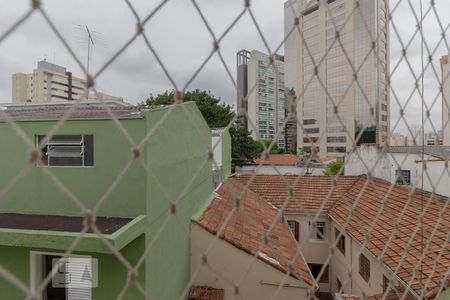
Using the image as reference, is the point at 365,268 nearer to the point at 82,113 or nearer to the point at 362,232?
the point at 362,232

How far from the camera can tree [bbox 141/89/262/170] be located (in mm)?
8922

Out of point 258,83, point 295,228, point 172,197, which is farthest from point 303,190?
point 258,83

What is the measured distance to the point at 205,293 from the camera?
9.39 ft

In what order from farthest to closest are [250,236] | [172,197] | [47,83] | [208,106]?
1. [208,106]
2. [47,83]
3. [250,236]
4. [172,197]

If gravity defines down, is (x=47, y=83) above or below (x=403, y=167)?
above

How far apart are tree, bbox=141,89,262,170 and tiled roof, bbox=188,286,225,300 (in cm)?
569

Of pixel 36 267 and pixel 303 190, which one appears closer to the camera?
pixel 36 267

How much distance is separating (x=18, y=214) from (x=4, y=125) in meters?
0.68

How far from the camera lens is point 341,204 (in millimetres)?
5000

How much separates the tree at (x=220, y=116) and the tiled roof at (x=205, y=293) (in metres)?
5.69

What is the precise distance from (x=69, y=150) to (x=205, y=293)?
5.63 feet

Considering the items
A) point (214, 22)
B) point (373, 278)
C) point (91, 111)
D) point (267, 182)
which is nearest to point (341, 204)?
point (267, 182)

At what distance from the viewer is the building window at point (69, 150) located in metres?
2.24

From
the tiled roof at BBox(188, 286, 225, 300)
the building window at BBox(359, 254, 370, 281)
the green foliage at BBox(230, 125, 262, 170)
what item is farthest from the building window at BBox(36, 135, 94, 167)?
the green foliage at BBox(230, 125, 262, 170)
